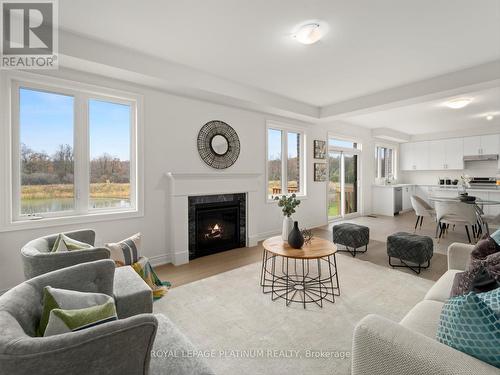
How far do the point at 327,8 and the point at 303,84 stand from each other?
180 centimetres

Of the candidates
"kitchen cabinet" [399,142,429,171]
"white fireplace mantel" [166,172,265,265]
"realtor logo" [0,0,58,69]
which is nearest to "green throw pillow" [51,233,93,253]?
"white fireplace mantel" [166,172,265,265]

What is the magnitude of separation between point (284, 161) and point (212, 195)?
78.5 inches

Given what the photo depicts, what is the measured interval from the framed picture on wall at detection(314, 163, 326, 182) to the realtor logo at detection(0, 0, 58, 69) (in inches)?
195

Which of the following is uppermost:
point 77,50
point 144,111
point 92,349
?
point 77,50

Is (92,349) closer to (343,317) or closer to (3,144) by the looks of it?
(343,317)

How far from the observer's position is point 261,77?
366cm

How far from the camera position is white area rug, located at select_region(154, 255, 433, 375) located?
5.81 feet

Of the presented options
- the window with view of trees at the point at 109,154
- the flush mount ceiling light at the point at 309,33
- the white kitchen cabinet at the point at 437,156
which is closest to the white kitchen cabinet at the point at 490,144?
the white kitchen cabinet at the point at 437,156

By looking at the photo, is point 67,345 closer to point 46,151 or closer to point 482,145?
point 46,151

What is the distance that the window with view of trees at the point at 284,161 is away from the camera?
5.21 m

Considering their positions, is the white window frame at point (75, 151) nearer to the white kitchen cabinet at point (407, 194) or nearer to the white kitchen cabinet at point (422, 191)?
the white kitchen cabinet at point (407, 194)

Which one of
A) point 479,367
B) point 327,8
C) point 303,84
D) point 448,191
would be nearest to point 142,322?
point 479,367

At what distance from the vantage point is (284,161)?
5.41 meters

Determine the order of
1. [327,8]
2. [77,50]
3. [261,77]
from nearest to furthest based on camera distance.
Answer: [327,8]
[77,50]
[261,77]
